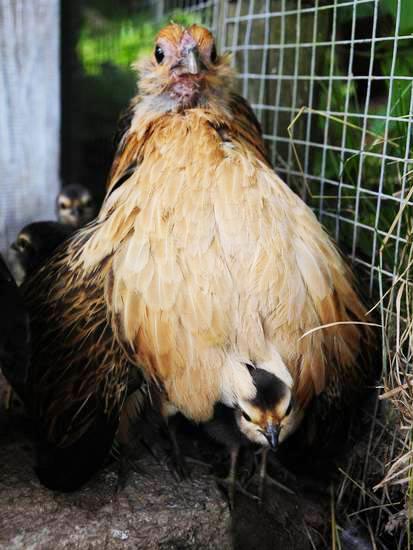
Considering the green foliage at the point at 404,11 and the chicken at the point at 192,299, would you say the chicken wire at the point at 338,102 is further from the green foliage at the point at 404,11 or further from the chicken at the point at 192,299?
the chicken at the point at 192,299

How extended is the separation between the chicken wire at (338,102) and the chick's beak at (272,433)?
0.60 metres

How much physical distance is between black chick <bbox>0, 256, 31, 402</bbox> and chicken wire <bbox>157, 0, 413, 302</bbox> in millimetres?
959

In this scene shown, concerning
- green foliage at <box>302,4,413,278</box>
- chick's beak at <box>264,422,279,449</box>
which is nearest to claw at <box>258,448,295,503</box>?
chick's beak at <box>264,422,279,449</box>

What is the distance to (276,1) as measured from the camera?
2688mm

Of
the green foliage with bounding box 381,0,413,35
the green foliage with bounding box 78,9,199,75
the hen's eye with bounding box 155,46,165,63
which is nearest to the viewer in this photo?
the green foliage with bounding box 381,0,413,35

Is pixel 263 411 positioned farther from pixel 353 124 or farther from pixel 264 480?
pixel 353 124

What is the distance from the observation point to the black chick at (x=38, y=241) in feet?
9.25

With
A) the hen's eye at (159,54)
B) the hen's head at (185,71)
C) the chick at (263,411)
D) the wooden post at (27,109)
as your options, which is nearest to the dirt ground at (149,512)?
the chick at (263,411)

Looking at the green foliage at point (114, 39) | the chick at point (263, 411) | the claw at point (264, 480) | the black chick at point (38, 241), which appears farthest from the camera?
the green foliage at point (114, 39)

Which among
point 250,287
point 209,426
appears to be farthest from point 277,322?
point 209,426

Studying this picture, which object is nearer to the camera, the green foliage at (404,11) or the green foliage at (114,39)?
the green foliage at (404,11)

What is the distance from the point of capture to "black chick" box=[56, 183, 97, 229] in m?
3.18

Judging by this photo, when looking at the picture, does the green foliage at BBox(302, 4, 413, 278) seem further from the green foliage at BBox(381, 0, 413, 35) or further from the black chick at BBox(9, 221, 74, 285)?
the black chick at BBox(9, 221, 74, 285)

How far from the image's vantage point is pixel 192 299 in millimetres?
1790
